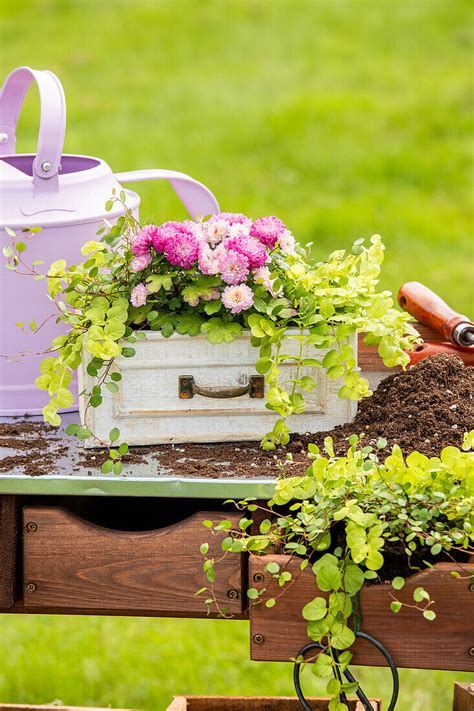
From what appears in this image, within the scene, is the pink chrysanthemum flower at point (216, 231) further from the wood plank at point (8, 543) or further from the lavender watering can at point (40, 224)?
the wood plank at point (8, 543)

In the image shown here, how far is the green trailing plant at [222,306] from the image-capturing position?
158 centimetres

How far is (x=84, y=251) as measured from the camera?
167cm

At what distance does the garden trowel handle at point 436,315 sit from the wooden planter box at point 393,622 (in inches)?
22.1

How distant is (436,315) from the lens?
194cm

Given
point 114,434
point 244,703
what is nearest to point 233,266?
point 114,434

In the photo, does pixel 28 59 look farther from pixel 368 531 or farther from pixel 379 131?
→ pixel 368 531

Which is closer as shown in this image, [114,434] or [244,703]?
[114,434]

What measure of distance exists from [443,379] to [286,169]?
13.6ft

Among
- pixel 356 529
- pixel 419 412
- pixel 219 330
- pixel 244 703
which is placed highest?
pixel 219 330

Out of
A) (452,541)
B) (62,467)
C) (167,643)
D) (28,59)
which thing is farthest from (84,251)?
(28,59)

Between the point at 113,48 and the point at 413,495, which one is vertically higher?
the point at 113,48

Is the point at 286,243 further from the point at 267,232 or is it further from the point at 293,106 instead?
the point at 293,106

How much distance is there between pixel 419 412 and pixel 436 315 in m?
0.36

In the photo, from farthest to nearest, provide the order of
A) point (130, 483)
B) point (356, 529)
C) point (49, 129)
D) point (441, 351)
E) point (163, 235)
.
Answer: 1. point (441, 351)
2. point (49, 129)
3. point (163, 235)
4. point (130, 483)
5. point (356, 529)
